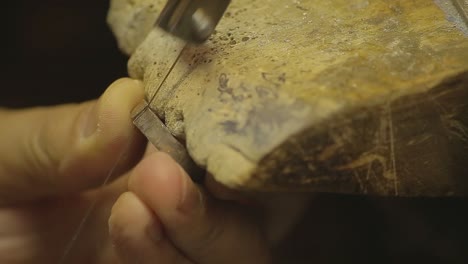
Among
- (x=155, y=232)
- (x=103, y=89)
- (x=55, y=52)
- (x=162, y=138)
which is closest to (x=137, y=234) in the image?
(x=155, y=232)

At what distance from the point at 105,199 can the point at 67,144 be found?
0.15 meters

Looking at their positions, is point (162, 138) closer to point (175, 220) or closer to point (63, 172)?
point (175, 220)

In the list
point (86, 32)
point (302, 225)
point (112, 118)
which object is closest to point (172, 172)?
point (112, 118)

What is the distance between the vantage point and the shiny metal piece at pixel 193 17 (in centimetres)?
70

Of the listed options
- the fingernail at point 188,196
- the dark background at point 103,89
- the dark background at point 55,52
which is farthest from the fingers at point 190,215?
the dark background at point 55,52

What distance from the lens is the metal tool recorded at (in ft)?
2.31

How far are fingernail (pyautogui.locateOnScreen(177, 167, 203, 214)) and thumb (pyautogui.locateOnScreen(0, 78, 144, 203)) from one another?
159mm

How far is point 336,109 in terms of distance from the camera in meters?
0.58

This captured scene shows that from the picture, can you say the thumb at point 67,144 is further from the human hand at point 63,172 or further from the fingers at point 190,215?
the fingers at point 190,215

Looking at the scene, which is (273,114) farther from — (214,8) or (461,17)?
(461,17)

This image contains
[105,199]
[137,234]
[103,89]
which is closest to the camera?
[137,234]

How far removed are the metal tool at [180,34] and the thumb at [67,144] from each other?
0.13ft

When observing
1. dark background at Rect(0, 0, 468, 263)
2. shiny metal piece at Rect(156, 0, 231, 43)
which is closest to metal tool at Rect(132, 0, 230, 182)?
shiny metal piece at Rect(156, 0, 231, 43)

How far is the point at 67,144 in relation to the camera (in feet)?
2.80
